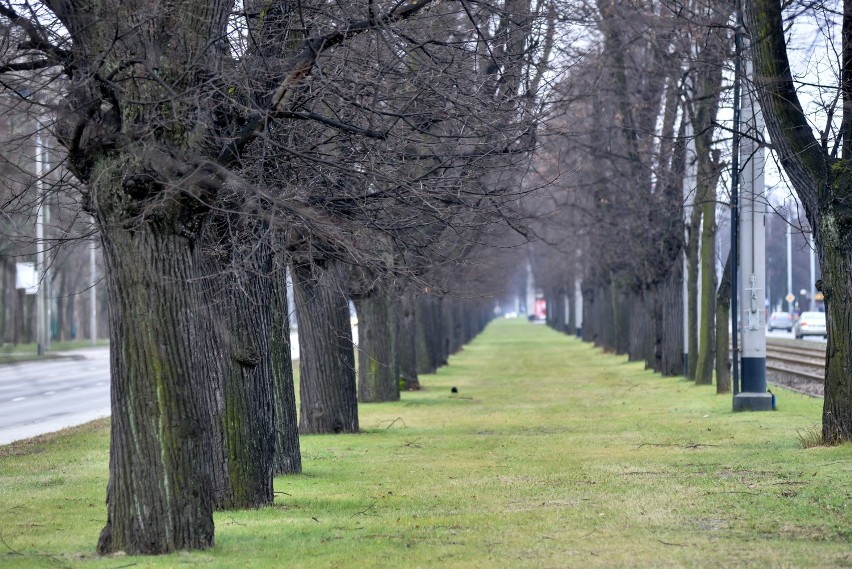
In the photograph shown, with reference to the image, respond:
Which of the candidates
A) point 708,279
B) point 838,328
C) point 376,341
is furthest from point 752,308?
point 376,341

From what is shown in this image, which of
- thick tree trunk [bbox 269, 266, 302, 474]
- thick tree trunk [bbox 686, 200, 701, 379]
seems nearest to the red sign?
thick tree trunk [bbox 686, 200, 701, 379]

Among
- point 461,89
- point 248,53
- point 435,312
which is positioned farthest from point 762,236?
point 435,312

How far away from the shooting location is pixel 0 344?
2793 inches

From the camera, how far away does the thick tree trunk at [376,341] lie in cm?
2744

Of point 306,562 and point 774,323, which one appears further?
point 774,323

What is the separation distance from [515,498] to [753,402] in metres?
11.7

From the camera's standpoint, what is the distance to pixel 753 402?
22.9 m

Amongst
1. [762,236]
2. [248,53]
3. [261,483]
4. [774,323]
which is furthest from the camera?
[774,323]

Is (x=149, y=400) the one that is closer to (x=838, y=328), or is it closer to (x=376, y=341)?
(x=838, y=328)

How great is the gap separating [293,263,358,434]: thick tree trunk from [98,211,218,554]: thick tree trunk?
1069 centimetres

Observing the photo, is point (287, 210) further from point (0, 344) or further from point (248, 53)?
point (0, 344)

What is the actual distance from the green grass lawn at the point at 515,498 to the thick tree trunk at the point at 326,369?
1.51 feet

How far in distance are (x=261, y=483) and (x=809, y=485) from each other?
207 inches

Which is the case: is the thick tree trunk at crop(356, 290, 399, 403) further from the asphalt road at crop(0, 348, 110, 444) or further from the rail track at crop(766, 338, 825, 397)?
the rail track at crop(766, 338, 825, 397)
